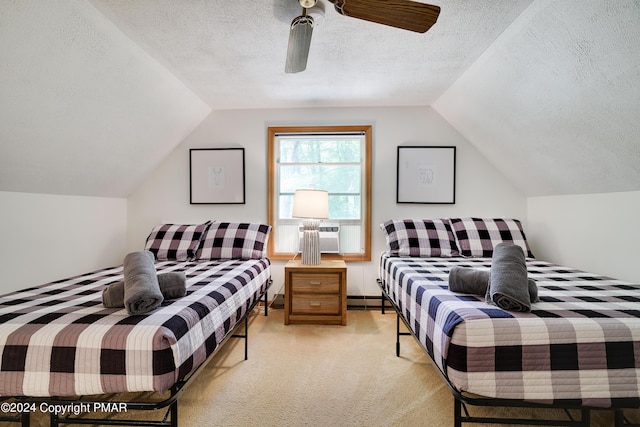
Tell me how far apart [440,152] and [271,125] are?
1.91m

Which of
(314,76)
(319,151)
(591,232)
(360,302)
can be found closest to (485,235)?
(591,232)

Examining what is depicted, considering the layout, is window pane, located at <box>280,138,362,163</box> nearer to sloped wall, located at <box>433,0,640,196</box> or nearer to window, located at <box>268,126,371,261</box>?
window, located at <box>268,126,371,261</box>

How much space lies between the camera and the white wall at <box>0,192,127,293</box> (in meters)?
2.07

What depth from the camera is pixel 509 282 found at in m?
1.28

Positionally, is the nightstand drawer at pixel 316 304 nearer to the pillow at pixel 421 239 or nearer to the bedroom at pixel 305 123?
the bedroom at pixel 305 123

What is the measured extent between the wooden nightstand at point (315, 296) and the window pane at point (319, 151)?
4.19 ft

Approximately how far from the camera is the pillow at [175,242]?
→ 8.82ft

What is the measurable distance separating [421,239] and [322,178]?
1.28 meters

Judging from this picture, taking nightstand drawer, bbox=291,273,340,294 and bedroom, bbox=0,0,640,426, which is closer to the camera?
bedroom, bbox=0,0,640,426

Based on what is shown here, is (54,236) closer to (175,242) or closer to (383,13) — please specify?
(175,242)

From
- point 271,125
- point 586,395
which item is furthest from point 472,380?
point 271,125

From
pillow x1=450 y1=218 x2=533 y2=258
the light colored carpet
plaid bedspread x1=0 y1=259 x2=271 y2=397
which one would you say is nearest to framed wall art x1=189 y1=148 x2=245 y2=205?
the light colored carpet

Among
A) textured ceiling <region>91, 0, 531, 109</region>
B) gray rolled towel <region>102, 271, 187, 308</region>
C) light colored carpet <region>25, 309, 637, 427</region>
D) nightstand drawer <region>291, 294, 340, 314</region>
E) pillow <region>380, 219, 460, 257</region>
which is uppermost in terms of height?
textured ceiling <region>91, 0, 531, 109</region>

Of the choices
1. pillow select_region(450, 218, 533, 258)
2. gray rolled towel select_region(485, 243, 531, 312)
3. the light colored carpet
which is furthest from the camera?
pillow select_region(450, 218, 533, 258)
